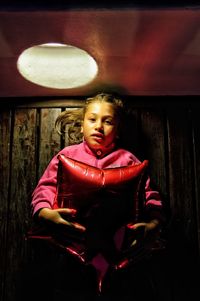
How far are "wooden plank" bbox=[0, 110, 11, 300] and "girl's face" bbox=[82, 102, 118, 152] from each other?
0.53 m

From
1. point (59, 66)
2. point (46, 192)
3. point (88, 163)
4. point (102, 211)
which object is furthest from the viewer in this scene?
point (59, 66)

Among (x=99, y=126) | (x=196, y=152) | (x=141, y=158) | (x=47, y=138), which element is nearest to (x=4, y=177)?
(x=47, y=138)

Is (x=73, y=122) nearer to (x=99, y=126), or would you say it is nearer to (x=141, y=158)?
(x=99, y=126)

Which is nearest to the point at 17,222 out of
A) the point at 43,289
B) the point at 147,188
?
the point at 43,289

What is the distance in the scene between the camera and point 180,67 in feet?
7.55

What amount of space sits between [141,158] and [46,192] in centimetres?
68

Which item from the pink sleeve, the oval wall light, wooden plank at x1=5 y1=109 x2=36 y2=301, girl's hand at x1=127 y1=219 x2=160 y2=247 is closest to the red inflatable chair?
girl's hand at x1=127 y1=219 x2=160 y2=247

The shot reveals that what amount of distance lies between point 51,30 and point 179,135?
1.04 metres

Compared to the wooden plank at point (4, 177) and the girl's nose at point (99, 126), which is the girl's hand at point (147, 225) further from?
the wooden plank at point (4, 177)

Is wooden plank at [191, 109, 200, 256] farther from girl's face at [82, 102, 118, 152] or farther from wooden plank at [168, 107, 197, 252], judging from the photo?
girl's face at [82, 102, 118, 152]

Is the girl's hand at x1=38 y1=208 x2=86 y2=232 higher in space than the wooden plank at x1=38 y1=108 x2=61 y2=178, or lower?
lower

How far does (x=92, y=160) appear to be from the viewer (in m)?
2.28

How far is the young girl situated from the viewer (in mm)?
1985

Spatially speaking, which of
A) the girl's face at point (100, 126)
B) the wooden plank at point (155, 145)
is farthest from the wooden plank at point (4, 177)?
the wooden plank at point (155, 145)
